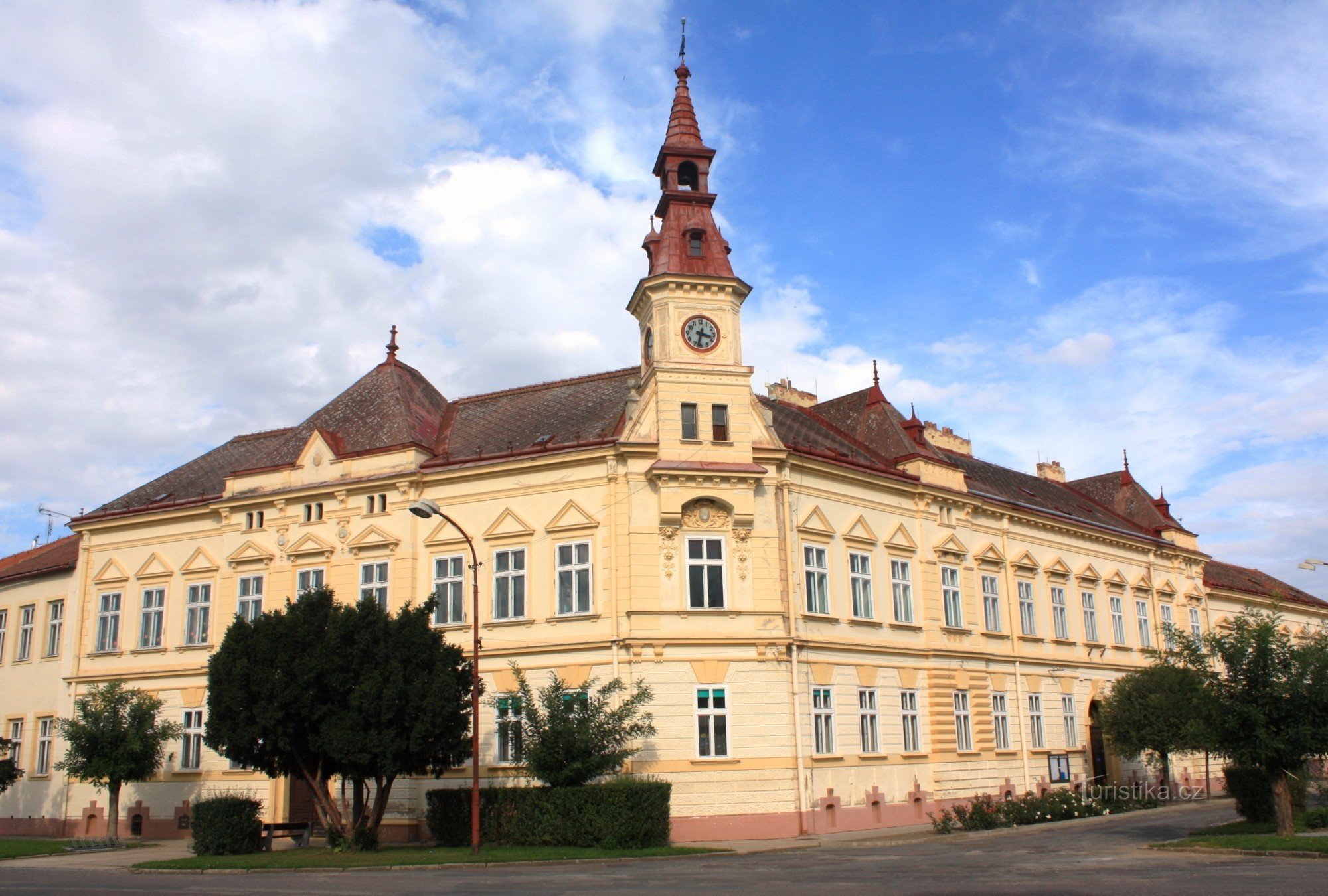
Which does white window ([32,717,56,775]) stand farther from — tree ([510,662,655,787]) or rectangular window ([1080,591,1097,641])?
rectangular window ([1080,591,1097,641])

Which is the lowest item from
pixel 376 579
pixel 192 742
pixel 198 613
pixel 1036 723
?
pixel 1036 723

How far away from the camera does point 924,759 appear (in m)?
34.6

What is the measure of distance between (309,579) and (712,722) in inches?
543

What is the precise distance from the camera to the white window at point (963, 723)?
35.9 metres

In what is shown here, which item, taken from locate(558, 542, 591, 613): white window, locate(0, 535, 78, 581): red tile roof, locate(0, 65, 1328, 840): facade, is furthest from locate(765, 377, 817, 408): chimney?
locate(0, 535, 78, 581): red tile roof

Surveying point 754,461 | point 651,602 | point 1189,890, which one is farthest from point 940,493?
point 1189,890

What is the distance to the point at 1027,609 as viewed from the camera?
4119cm

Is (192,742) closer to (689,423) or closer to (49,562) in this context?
(49,562)

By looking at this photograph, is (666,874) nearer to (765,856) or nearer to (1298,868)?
(765,856)

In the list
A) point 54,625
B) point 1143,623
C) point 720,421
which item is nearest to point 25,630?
point 54,625

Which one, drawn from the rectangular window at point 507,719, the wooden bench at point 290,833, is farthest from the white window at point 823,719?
the wooden bench at point 290,833

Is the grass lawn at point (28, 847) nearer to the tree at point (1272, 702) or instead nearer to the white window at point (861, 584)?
the white window at point (861, 584)

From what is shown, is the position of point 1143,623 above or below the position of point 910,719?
above

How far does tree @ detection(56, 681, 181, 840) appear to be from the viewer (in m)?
32.0
